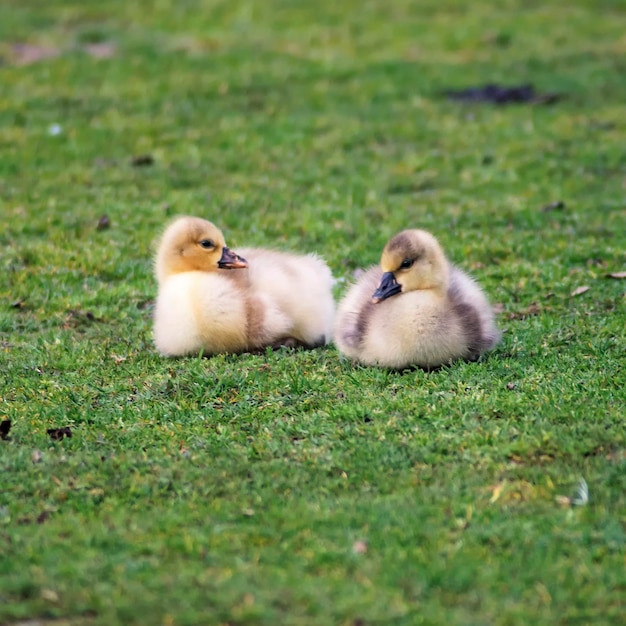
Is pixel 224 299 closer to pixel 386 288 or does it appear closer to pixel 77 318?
pixel 386 288

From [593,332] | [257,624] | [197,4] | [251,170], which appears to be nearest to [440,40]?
[197,4]

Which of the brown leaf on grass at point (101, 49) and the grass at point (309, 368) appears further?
the brown leaf on grass at point (101, 49)

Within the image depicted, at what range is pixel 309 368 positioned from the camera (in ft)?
24.5

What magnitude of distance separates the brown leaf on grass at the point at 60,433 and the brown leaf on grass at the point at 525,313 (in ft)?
12.8

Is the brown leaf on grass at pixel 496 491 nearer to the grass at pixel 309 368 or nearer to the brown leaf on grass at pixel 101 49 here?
the grass at pixel 309 368

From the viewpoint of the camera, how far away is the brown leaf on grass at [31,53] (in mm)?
17938

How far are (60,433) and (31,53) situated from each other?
44.1ft

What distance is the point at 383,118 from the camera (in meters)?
15.4

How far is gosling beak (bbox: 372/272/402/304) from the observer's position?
281 inches

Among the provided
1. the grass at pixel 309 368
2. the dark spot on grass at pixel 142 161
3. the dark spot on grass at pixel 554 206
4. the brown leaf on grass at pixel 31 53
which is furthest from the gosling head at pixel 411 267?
the brown leaf on grass at pixel 31 53

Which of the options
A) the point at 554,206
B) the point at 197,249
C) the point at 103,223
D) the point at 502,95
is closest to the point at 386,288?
the point at 197,249

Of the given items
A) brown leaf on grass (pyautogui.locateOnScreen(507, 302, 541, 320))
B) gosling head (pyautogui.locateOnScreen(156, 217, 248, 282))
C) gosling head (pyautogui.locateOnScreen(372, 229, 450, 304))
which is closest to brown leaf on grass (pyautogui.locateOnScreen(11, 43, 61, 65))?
gosling head (pyautogui.locateOnScreen(156, 217, 248, 282))

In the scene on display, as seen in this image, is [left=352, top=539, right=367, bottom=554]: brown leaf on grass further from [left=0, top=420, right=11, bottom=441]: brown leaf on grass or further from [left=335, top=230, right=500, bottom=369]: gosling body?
[left=0, top=420, right=11, bottom=441]: brown leaf on grass

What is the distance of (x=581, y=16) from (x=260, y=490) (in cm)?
1753
